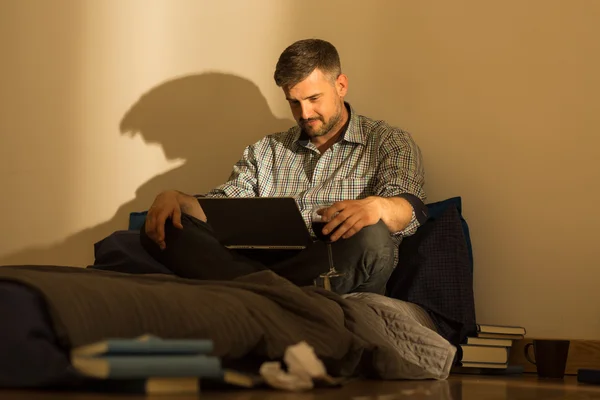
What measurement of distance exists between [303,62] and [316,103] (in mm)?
149

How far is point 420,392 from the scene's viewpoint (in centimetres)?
178

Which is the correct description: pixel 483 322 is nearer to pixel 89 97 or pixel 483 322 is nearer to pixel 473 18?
pixel 473 18

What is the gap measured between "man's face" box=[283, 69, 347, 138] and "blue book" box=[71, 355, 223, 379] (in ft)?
5.87

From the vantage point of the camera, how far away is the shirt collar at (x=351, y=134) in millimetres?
3225

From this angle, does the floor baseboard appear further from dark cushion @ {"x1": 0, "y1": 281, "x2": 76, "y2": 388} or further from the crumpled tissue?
dark cushion @ {"x1": 0, "y1": 281, "x2": 76, "y2": 388}

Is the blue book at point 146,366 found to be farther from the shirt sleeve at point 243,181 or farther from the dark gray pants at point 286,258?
the shirt sleeve at point 243,181

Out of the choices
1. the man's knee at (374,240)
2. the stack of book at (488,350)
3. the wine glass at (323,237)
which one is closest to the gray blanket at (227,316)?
the wine glass at (323,237)

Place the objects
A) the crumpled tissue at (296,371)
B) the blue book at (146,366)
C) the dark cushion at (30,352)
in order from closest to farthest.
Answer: the blue book at (146,366) → the dark cushion at (30,352) → the crumpled tissue at (296,371)

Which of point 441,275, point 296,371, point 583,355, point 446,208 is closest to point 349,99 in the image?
point 446,208

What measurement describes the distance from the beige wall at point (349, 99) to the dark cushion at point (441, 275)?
0.24 metres

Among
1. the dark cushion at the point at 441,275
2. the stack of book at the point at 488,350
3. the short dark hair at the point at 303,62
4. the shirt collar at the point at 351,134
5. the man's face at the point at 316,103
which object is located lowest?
the stack of book at the point at 488,350

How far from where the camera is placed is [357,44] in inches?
139

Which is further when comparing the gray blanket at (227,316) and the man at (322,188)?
the man at (322,188)

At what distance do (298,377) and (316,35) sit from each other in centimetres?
215
